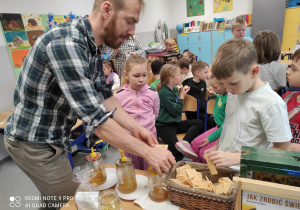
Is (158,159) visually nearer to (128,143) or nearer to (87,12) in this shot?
(128,143)

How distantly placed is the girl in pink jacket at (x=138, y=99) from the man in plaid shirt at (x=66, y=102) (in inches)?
25.5

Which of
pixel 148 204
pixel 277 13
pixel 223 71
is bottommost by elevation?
pixel 148 204

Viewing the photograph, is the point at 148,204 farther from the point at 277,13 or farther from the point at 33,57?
the point at 277,13

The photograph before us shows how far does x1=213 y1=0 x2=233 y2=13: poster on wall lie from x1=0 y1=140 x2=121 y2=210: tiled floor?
6860mm

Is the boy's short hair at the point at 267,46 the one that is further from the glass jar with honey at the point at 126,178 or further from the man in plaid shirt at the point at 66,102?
the glass jar with honey at the point at 126,178

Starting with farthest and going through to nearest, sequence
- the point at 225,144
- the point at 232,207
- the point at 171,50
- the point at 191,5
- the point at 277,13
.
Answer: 1. the point at 191,5
2. the point at 277,13
3. the point at 171,50
4. the point at 225,144
5. the point at 232,207

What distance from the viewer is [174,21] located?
28.0 ft

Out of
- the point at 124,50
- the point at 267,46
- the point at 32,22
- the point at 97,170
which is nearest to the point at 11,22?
the point at 32,22

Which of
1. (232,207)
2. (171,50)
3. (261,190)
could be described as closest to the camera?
(261,190)

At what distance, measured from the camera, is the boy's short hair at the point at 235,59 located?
3.51 ft

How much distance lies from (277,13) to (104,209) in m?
7.69

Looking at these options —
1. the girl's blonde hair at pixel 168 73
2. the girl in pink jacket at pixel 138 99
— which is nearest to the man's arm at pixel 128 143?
the girl in pink jacket at pixel 138 99

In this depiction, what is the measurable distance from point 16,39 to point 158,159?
348cm

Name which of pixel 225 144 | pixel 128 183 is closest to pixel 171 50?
pixel 225 144
